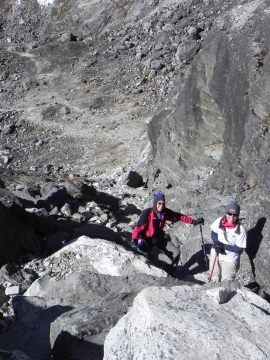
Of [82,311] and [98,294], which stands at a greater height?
[82,311]

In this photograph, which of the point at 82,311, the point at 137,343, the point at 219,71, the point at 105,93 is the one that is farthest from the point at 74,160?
the point at 137,343

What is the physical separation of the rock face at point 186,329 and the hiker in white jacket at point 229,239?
2342 mm

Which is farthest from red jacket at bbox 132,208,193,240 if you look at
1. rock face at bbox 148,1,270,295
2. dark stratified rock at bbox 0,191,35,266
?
dark stratified rock at bbox 0,191,35,266

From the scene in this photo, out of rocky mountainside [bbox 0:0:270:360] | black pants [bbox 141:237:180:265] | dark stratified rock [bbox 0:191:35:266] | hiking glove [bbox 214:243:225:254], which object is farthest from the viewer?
dark stratified rock [bbox 0:191:35:266]

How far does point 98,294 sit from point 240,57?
731 cm

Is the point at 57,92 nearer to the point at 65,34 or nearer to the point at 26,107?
the point at 26,107

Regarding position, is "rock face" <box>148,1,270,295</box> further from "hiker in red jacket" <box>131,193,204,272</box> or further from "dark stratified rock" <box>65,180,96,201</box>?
"dark stratified rock" <box>65,180,96,201</box>

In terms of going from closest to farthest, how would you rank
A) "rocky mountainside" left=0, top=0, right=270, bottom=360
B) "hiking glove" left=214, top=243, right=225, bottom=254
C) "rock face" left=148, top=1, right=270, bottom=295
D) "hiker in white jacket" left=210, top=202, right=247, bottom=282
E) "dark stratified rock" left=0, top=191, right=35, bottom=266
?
1. "rocky mountainside" left=0, top=0, right=270, bottom=360
2. "hiker in white jacket" left=210, top=202, right=247, bottom=282
3. "hiking glove" left=214, top=243, right=225, bottom=254
4. "dark stratified rock" left=0, top=191, right=35, bottom=266
5. "rock face" left=148, top=1, right=270, bottom=295

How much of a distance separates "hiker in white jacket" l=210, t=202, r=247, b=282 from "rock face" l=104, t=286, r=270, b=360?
92.2 inches

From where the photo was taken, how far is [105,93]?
1160 inches

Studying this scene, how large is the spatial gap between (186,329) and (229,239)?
3.39m

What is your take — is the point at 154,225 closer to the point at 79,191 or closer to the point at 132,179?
the point at 79,191

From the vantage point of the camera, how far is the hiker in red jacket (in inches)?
371

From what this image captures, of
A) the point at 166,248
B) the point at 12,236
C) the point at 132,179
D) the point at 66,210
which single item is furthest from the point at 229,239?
the point at 132,179
